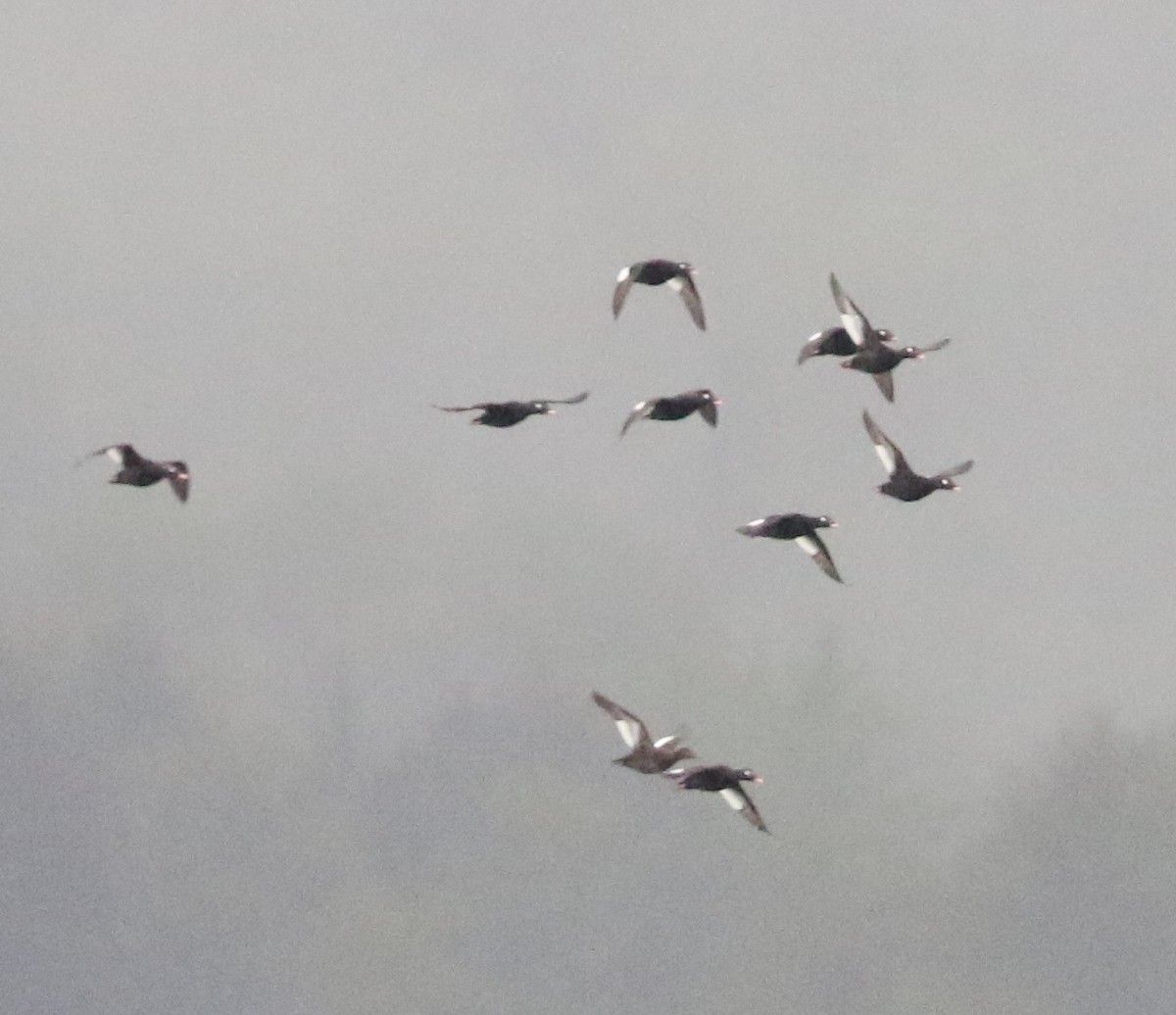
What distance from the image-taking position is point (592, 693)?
2073 inches

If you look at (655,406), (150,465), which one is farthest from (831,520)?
(150,465)

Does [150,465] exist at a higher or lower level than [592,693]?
higher

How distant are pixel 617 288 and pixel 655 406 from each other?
3849 mm

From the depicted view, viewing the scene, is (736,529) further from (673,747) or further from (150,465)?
(150,465)

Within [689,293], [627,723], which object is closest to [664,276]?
[689,293]

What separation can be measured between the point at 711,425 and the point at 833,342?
180 inches

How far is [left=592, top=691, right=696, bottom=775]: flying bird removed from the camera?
53.2 meters

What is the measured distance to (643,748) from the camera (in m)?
53.8

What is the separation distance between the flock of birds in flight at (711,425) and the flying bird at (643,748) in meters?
0.03

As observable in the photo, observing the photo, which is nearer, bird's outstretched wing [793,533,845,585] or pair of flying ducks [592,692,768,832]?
pair of flying ducks [592,692,768,832]

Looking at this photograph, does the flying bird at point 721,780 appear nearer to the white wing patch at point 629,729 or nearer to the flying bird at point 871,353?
the white wing patch at point 629,729

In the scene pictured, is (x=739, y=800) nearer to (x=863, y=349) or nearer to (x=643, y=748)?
(x=643, y=748)

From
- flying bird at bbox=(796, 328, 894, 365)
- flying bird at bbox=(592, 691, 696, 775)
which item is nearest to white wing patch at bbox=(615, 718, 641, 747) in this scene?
flying bird at bbox=(592, 691, 696, 775)

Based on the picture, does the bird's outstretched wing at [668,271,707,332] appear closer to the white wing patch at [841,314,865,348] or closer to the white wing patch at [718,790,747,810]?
the white wing patch at [841,314,865,348]
